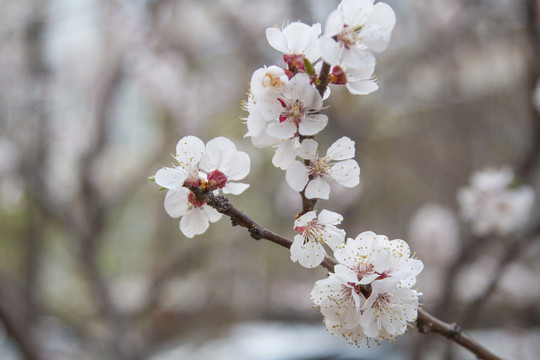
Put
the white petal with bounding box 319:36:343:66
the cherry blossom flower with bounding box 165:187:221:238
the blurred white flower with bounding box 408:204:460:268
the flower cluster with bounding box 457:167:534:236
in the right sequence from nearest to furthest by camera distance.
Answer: the white petal with bounding box 319:36:343:66 < the cherry blossom flower with bounding box 165:187:221:238 < the flower cluster with bounding box 457:167:534:236 < the blurred white flower with bounding box 408:204:460:268

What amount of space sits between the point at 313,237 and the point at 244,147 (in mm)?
3128

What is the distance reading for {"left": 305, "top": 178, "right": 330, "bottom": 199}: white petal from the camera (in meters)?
0.59

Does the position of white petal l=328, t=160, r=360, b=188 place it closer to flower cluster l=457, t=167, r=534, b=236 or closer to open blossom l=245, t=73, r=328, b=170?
open blossom l=245, t=73, r=328, b=170

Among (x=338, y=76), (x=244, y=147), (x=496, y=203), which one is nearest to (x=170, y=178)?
(x=338, y=76)

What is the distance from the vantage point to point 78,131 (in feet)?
11.7

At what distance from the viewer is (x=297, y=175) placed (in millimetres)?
593

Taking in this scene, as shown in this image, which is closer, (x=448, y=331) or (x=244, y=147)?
(x=448, y=331)

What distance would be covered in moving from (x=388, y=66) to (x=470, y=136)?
0.72 m

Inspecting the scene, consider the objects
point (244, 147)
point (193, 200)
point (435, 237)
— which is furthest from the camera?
point (244, 147)

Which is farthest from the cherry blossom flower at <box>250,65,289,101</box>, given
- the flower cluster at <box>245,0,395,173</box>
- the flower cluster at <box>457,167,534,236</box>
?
the flower cluster at <box>457,167,534,236</box>

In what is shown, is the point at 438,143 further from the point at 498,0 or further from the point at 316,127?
the point at 316,127

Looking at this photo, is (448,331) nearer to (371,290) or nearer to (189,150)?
(371,290)

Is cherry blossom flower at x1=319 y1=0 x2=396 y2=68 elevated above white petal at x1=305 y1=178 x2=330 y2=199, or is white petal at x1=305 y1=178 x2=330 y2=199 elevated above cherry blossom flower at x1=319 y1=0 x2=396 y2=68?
cherry blossom flower at x1=319 y1=0 x2=396 y2=68

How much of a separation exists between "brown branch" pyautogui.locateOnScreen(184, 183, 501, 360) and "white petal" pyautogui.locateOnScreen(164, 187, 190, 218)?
0.03 meters
